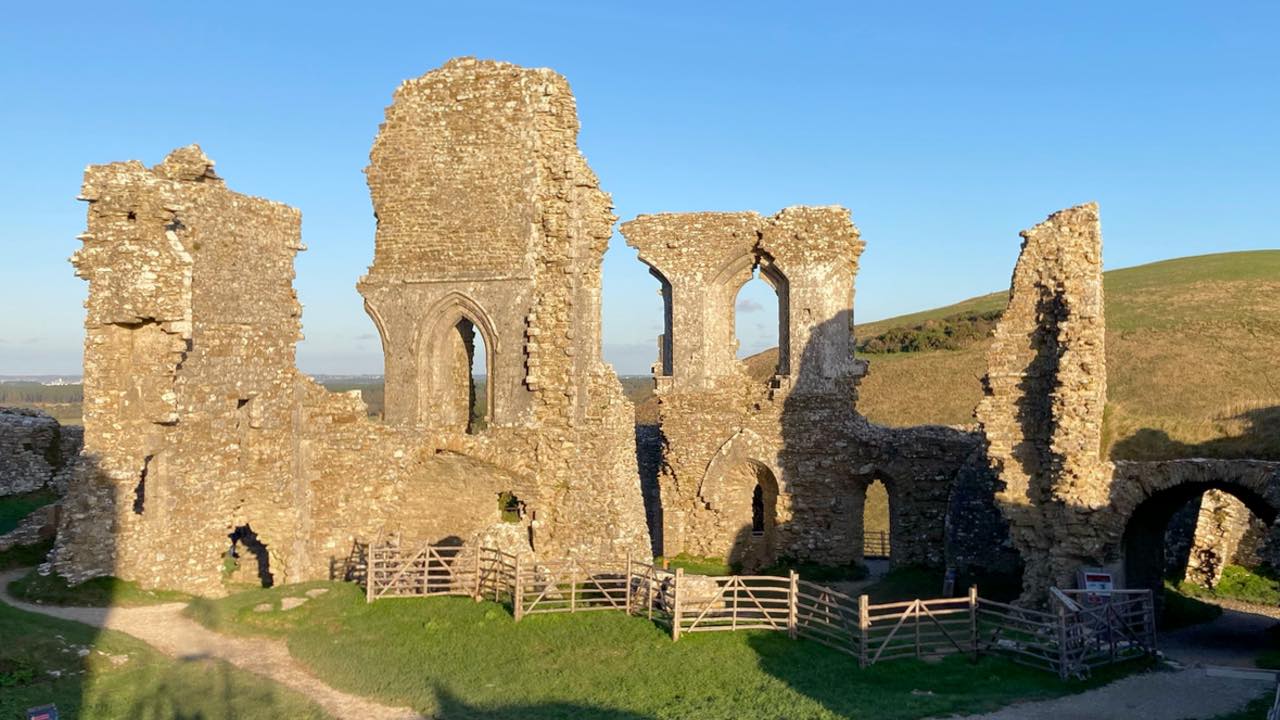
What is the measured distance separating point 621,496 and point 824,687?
7274 mm

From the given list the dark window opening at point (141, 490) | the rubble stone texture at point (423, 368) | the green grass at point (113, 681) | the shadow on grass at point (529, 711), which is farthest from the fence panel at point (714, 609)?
the dark window opening at point (141, 490)

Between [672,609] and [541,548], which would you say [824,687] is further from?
[541,548]

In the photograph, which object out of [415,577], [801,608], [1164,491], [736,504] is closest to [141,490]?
[415,577]

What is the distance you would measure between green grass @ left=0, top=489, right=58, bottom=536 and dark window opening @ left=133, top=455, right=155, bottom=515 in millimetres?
4500

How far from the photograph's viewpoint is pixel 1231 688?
14.2m

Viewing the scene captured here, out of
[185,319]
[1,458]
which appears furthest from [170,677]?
[1,458]

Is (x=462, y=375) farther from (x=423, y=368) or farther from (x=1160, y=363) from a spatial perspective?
(x=1160, y=363)

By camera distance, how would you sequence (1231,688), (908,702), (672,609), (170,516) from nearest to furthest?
(908,702), (1231,688), (672,609), (170,516)

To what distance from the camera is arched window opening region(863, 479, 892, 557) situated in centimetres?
2884

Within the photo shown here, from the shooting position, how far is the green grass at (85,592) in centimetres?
1617

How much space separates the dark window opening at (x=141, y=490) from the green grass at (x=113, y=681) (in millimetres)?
2960

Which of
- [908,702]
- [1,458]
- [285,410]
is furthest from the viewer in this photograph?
[1,458]

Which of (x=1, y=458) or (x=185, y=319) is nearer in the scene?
(x=185, y=319)

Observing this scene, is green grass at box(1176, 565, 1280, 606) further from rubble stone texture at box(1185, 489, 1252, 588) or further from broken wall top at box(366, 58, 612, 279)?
broken wall top at box(366, 58, 612, 279)
